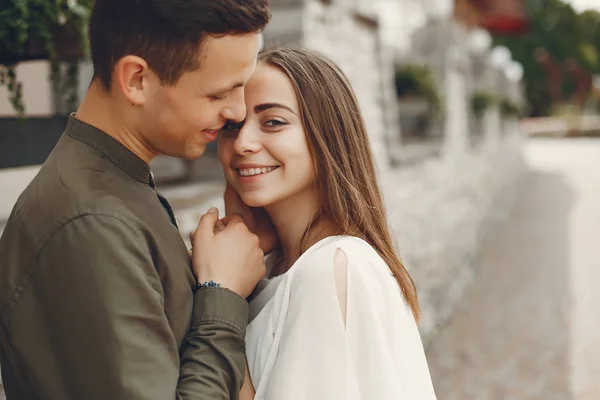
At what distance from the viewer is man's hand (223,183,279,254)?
1.87 metres

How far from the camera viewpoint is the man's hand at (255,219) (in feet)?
6.13

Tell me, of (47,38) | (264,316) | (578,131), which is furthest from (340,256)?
Answer: (578,131)

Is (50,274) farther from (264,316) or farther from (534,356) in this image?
(534,356)

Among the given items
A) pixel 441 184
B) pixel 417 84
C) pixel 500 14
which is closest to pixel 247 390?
pixel 441 184

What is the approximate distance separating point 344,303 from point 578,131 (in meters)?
39.1

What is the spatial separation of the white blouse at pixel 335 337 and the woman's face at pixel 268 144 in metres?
0.22

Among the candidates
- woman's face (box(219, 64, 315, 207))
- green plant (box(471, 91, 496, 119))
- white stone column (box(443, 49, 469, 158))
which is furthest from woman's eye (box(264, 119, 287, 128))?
green plant (box(471, 91, 496, 119))

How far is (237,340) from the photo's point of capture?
133 centimetres

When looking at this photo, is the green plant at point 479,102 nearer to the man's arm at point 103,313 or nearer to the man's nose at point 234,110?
the man's nose at point 234,110

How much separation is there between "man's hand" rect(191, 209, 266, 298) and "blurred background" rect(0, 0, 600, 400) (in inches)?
24.4

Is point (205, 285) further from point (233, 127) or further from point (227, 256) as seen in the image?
point (233, 127)

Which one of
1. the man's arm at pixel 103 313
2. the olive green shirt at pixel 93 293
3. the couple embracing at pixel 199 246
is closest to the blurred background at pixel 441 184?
the couple embracing at pixel 199 246

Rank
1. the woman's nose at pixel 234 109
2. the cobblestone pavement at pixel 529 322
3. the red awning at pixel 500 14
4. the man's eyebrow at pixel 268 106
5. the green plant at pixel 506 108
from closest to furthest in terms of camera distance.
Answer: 1. the woman's nose at pixel 234 109
2. the man's eyebrow at pixel 268 106
3. the cobblestone pavement at pixel 529 322
4. the green plant at pixel 506 108
5. the red awning at pixel 500 14

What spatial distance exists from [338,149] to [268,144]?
18 centimetres
